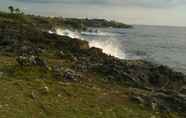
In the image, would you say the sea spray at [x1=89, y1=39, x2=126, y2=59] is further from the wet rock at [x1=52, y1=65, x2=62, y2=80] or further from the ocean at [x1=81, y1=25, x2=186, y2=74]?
the wet rock at [x1=52, y1=65, x2=62, y2=80]

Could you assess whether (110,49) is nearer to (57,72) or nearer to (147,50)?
(147,50)

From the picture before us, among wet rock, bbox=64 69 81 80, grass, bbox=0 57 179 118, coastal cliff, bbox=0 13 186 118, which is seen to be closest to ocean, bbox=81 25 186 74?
coastal cliff, bbox=0 13 186 118

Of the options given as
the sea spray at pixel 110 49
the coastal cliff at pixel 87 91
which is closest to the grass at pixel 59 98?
the coastal cliff at pixel 87 91

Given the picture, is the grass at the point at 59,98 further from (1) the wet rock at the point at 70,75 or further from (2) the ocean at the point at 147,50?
(2) the ocean at the point at 147,50

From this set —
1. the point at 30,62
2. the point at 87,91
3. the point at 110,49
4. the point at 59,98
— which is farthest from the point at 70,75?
the point at 110,49

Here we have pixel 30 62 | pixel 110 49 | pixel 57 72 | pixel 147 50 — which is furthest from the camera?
pixel 147 50

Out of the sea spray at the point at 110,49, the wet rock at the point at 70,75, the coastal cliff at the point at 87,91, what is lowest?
the sea spray at the point at 110,49

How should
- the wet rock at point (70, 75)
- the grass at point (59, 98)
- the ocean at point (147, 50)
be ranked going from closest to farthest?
1. the grass at point (59, 98)
2. the wet rock at point (70, 75)
3. the ocean at point (147, 50)

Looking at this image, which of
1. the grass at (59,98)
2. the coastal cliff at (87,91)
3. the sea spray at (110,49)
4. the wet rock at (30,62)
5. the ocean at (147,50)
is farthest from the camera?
the sea spray at (110,49)

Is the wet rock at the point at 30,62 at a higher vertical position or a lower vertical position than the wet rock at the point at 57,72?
higher

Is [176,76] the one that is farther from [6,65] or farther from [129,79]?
[6,65]

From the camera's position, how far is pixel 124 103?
53.9 feet

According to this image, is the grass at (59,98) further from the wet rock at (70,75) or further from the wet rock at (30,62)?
the wet rock at (30,62)

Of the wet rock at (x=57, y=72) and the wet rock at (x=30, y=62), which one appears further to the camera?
the wet rock at (x=30, y=62)
